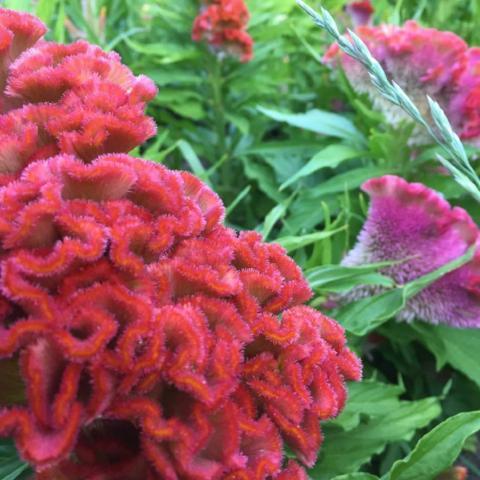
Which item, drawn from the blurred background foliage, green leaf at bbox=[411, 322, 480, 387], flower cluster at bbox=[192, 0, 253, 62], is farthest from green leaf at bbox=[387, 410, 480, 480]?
flower cluster at bbox=[192, 0, 253, 62]

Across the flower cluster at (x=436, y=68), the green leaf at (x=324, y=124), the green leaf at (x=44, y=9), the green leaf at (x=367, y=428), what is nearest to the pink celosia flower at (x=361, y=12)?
the green leaf at (x=324, y=124)

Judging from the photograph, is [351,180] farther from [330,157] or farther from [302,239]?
[302,239]

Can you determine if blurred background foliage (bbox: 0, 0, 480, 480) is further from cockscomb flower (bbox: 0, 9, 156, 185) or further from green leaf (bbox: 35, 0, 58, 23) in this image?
cockscomb flower (bbox: 0, 9, 156, 185)

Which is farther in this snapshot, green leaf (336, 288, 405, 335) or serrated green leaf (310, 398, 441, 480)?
green leaf (336, 288, 405, 335)

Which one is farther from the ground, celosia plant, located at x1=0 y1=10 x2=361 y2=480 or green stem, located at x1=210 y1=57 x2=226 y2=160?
celosia plant, located at x1=0 y1=10 x2=361 y2=480

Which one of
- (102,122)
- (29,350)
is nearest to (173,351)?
(29,350)

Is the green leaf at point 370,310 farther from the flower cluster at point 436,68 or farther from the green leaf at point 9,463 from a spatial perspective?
the green leaf at point 9,463
